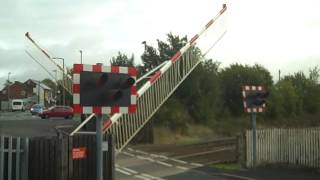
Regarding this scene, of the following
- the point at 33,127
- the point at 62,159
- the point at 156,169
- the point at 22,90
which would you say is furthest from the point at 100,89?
the point at 22,90

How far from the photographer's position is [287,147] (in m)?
23.1

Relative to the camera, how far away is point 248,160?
2333 cm

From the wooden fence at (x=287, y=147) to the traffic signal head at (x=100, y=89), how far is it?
12.8m

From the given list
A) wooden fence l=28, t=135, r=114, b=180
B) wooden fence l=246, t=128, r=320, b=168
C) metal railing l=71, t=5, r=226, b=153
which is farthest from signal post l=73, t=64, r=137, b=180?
wooden fence l=246, t=128, r=320, b=168

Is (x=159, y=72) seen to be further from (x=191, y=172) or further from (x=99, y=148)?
(x=99, y=148)

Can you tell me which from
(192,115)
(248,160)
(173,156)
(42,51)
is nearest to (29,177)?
(248,160)

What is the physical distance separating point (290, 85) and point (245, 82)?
17.1 ft

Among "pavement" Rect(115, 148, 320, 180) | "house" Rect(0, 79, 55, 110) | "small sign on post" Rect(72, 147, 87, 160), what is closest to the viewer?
"small sign on post" Rect(72, 147, 87, 160)

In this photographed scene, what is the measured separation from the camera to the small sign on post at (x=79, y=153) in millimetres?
15531

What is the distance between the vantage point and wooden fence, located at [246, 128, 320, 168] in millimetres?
21922

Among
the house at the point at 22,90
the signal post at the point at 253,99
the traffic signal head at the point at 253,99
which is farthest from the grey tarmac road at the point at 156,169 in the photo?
the house at the point at 22,90

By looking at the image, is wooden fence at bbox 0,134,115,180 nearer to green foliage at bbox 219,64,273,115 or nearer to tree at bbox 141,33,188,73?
tree at bbox 141,33,188,73

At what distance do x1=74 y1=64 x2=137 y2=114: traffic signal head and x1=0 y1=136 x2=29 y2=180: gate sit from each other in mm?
4782

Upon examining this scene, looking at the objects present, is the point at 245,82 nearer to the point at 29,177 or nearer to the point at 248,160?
the point at 248,160
